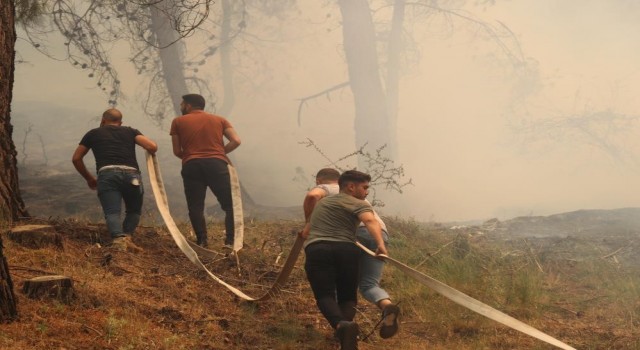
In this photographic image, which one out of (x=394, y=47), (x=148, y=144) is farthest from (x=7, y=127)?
(x=394, y=47)

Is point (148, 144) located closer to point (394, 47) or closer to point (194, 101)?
point (194, 101)

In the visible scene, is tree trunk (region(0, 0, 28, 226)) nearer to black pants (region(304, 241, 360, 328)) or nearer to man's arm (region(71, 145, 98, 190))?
man's arm (region(71, 145, 98, 190))

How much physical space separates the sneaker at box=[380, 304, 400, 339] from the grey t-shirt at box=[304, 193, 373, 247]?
0.55m

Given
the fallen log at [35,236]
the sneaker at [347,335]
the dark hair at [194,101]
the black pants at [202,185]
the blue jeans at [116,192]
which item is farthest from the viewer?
the dark hair at [194,101]

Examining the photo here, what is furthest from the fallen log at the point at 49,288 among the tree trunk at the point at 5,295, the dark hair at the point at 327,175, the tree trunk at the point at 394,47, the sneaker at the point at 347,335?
the tree trunk at the point at 394,47

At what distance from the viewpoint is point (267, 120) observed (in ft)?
117

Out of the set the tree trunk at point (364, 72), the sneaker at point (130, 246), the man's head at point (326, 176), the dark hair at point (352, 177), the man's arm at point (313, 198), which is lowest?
the sneaker at point (130, 246)

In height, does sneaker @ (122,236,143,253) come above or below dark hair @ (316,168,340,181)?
below

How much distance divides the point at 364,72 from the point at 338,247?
55.7 feet

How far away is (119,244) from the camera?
6.55m

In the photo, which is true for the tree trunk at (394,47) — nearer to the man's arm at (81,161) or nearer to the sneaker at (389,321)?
the man's arm at (81,161)

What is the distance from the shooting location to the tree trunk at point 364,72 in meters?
21.0

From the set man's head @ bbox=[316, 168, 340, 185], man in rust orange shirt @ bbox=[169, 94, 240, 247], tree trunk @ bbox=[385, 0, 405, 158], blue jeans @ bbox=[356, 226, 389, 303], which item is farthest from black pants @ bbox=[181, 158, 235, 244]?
tree trunk @ bbox=[385, 0, 405, 158]

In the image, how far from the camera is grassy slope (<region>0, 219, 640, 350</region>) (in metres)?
4.52
